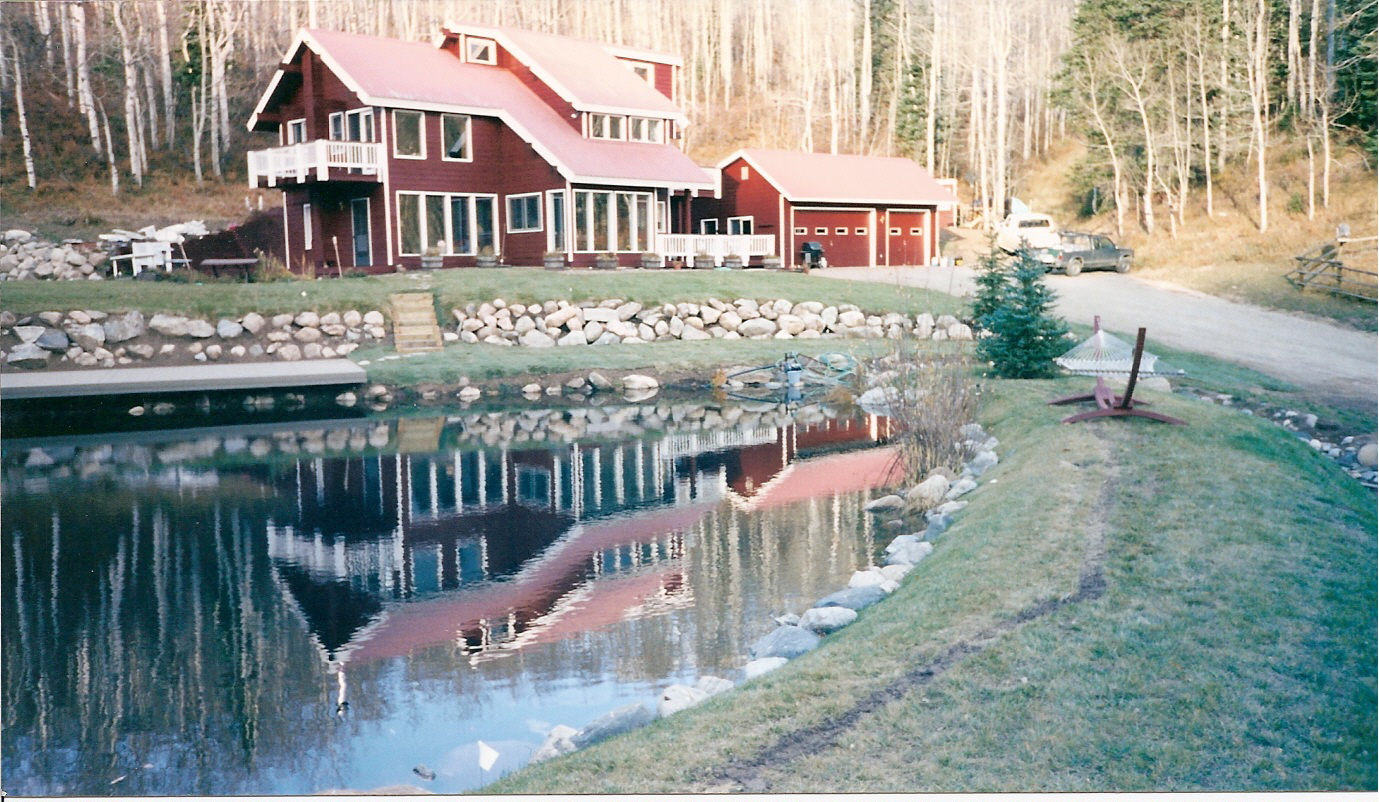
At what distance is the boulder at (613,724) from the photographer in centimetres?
588

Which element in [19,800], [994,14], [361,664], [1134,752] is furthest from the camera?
[994,14]

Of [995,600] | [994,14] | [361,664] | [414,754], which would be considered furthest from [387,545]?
[994,14]

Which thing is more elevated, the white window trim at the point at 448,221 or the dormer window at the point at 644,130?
the dormer window at the point at 644,130

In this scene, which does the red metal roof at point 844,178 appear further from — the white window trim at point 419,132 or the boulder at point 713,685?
the boulder at point 713,685

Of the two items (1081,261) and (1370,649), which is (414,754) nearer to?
(1370,649)

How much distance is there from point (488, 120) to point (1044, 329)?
57.6 feet

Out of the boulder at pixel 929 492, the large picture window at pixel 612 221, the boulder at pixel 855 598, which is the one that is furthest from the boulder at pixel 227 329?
the boulder at pixel 855 598

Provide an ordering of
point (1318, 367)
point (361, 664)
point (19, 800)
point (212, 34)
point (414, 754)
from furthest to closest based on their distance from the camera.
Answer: point (212, 34)
point (1318, 367)
point (361, 664)
point (414, 754)
point (19, 800)

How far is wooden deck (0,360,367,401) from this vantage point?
54.5 ft

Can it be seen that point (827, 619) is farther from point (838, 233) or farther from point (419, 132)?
point (838, 233)

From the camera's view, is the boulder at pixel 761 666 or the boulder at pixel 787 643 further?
the boulder at pixel 787 643

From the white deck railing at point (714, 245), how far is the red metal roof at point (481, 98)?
1.44 metres

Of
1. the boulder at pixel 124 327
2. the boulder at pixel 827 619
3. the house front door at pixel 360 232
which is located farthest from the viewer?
the house front door at pixel 360 232

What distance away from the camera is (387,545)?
1064 cm
